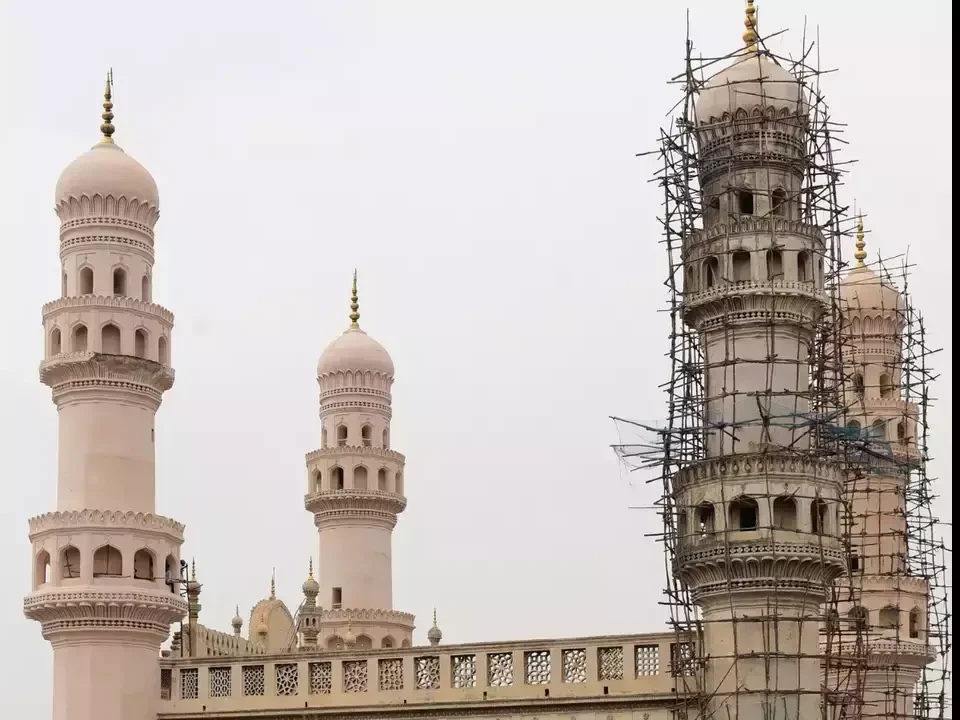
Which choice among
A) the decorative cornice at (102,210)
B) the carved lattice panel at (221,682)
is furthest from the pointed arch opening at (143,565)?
the decorative cornice at (102,210)

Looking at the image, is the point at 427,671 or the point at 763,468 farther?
the point at 427,671

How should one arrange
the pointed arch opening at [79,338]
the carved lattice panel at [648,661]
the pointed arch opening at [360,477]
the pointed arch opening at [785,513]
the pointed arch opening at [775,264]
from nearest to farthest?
the pointed arch opening at [785,513] → the carved lattice panel at [648,661] → the pointed arch opening at [775,264] → the pointed arch opening at [79,338] → the pointed arch opening at [360,477]

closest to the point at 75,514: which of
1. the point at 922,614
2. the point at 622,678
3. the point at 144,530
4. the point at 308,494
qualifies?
the point at 144,530

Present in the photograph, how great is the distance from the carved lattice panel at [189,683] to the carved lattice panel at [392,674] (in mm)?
3643

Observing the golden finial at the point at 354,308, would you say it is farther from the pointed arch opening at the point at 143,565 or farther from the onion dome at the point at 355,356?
the pointed arch opening at the point at 143,565

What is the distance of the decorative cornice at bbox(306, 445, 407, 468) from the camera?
2036 inches

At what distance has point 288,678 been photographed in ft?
119

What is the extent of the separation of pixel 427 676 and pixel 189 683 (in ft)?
15.4

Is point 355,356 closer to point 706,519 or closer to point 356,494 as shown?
point 356,494

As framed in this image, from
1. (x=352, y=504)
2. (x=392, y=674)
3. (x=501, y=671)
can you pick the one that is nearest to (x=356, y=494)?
(x=352, y=504)

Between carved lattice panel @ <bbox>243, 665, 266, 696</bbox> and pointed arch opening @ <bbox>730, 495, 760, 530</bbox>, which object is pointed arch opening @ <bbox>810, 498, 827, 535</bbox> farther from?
carved lattice panel @ <bbox>243, 665, 266, 696</bbox>

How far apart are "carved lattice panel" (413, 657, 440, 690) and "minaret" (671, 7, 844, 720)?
437cm

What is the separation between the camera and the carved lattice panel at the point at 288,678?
36125 millimetres

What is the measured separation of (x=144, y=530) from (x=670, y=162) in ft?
38.7
